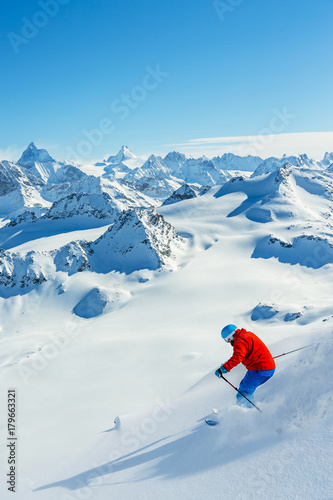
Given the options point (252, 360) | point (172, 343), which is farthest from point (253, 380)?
point (172, 343)

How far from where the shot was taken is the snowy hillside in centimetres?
553

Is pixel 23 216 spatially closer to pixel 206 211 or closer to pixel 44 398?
pixel 206 211

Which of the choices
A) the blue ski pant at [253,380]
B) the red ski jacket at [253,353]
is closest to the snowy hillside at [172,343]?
the blue ski pant at [253,380]

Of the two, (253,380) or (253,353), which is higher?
(253,353)

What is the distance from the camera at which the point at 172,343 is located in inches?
1305

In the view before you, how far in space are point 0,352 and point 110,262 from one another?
33984mm

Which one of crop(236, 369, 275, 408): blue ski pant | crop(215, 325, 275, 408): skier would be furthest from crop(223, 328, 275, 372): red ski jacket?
crop(236, 369, 275, 408): blue ski pant

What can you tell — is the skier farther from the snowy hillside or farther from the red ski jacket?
the snowy hillside

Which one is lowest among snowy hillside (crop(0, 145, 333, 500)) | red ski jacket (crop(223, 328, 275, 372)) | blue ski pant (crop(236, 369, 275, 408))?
snowy hillside (crop(0, 145, 333, 500))

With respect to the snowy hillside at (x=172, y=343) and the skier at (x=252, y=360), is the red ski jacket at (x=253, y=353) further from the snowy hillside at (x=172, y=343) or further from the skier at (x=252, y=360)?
the snowy hillside at (x=172, y=343)

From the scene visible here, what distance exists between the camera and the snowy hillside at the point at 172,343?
5527mm

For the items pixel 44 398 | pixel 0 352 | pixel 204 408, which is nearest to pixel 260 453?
pixel 204 408

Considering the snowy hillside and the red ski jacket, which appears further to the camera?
the red ski jacket

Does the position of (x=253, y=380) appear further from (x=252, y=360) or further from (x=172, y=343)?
(x=172, y=343)
